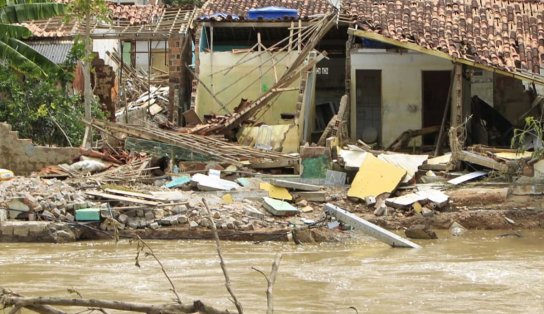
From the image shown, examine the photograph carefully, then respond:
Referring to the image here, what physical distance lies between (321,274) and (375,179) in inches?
184

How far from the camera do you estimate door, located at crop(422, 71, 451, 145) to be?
20.4 metres

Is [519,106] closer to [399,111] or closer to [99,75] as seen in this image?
[399,111]

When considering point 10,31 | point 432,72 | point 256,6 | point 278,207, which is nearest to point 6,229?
point 278,207

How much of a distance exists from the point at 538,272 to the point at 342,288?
2.52m

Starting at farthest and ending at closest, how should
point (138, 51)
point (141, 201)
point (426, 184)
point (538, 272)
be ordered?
1. point (138, 51)
2. point (426, 184)
3. point (141, 201)
4. point (538, 272)

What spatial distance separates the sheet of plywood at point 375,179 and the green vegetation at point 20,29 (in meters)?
7.04

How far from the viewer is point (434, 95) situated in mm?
20500

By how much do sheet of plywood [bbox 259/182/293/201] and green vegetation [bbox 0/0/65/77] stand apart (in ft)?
20.0

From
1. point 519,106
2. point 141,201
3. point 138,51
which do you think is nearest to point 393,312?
point 141,201

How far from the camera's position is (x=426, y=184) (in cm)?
1592

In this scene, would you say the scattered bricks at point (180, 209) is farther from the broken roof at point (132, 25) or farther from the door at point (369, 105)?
the broken roof at point (132, 25)

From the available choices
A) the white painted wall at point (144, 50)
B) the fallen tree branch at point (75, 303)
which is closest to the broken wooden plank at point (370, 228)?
the fallen tree branch at point (75, 303)

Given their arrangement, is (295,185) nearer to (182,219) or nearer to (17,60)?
(182,219)

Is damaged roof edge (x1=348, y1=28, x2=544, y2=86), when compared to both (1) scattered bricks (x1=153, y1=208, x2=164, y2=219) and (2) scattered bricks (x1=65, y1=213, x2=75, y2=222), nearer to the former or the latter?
(1) scattered bricks (x1=153, y1=208, x2=164, y2=219)
